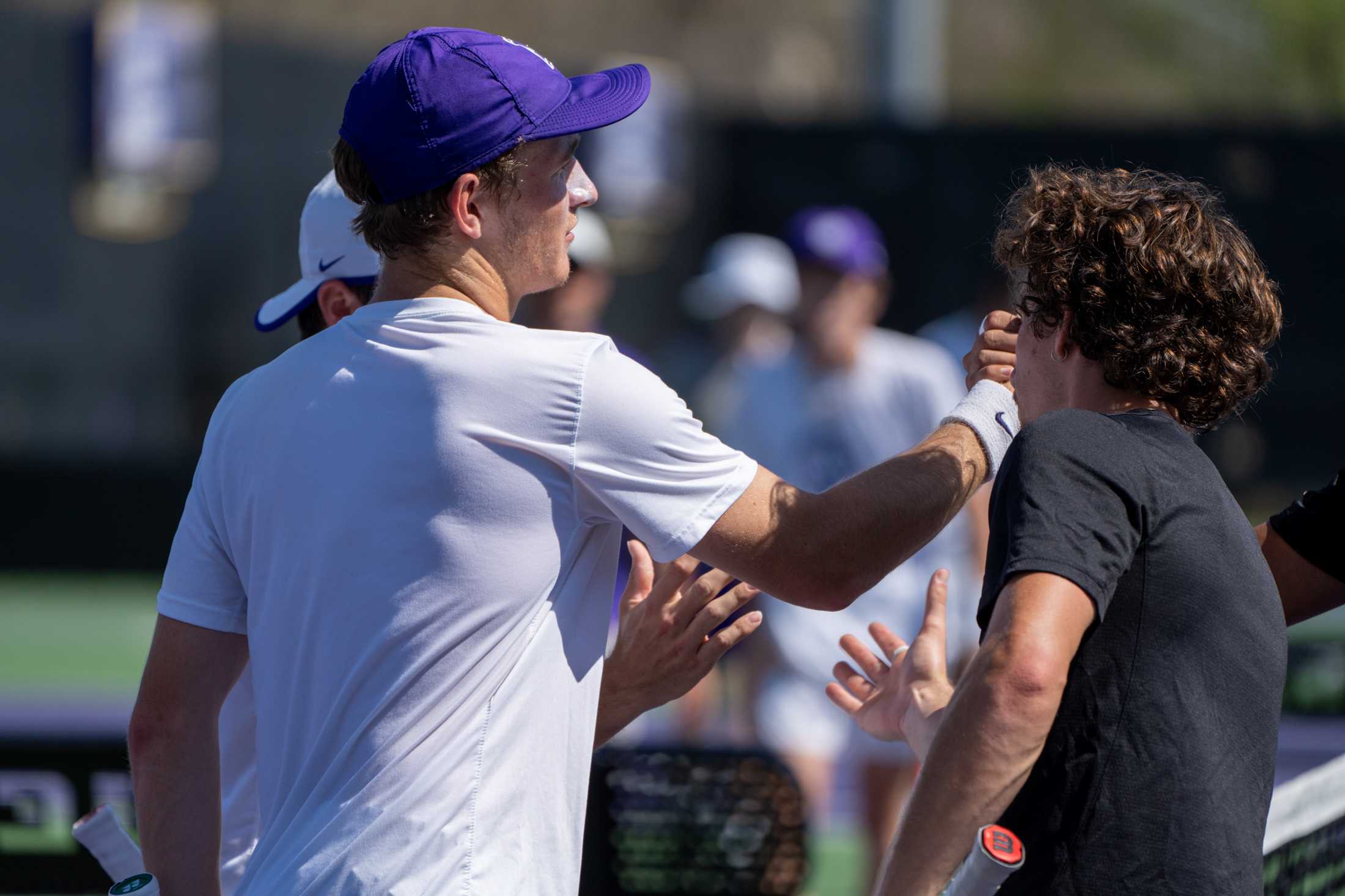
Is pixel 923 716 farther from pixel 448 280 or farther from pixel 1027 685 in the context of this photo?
pixel 448 280

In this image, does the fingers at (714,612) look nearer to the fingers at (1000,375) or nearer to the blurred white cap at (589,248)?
the fingers at (1000,375)

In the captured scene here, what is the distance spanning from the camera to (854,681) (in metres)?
2.62

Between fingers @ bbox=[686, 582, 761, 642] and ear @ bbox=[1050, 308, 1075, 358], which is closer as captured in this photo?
ear @ bbox=[1050, 308, 1075, 358]

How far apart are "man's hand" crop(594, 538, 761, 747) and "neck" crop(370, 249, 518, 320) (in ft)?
1.41

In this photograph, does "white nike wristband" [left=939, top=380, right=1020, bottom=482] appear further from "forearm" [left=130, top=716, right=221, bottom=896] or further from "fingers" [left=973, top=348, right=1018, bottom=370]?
"forearm" [left=130, top=716, right=221, bottom=896]

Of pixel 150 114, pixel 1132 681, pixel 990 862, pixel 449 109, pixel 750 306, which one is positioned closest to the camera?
pixel 990 862

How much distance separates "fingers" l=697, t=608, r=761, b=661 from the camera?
2275 mm

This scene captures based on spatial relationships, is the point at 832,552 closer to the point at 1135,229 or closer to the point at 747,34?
the point at 1135,229

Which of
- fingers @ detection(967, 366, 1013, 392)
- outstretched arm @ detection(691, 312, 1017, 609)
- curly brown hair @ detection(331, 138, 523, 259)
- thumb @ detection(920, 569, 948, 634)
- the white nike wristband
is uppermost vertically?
curly brown hair @ detection(331, 138, 523, 259)

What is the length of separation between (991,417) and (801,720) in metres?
4.14

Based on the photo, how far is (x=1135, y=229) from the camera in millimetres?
2059

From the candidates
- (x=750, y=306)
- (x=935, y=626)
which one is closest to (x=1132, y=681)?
(x=935, y=626)

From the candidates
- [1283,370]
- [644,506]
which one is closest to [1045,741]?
[644,506]

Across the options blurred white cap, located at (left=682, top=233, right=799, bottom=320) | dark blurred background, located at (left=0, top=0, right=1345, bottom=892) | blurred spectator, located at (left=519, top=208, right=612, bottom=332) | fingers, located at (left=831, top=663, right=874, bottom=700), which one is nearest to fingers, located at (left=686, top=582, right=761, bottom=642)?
fingers, located at (left=831, top=663, right=874, bottom=700)
